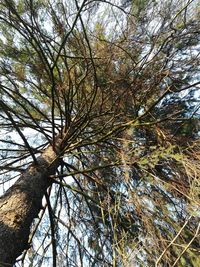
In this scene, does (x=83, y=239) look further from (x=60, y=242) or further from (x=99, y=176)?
(x=99, y=176)

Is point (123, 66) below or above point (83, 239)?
above

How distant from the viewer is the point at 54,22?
3.29 m

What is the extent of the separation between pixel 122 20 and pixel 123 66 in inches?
20.9

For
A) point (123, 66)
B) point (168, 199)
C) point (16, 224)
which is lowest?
point (168, 199)

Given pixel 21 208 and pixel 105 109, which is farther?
pixel 105 109

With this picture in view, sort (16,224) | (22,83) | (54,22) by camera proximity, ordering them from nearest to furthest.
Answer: (16,224), (54,22), (22,83)

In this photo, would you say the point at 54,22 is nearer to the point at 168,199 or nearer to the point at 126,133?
the point at 126,133

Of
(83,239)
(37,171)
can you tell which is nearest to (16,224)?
(37,171)

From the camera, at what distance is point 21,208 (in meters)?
2.57

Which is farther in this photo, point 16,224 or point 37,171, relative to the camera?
point 37,171

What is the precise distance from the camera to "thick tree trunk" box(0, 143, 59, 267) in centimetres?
229

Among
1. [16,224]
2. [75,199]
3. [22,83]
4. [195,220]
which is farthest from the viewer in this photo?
[22,83]

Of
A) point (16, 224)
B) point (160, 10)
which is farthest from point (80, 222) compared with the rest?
point (160, 10)

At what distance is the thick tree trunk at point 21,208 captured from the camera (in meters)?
2.29
